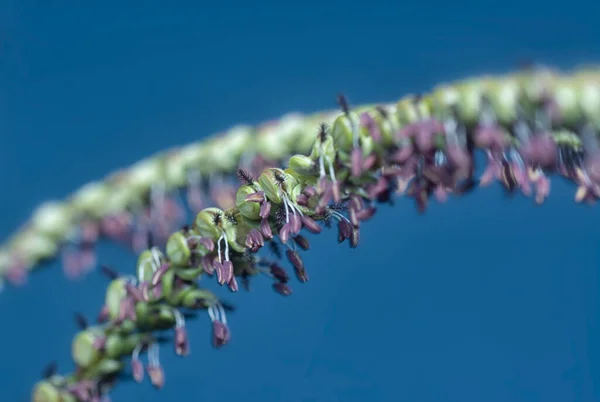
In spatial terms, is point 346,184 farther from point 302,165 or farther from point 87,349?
point 87,349

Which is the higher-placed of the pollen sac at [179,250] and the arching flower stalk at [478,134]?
the pollen sac at [179,250]

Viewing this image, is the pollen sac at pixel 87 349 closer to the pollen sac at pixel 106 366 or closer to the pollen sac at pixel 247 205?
the pollen sac at pixel 106 366

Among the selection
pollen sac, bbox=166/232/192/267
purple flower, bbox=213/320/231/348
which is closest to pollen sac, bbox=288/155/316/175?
pollen sac, bbox=166/232/192/267

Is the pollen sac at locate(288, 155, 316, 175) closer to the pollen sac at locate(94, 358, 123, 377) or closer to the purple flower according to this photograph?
the purple flower

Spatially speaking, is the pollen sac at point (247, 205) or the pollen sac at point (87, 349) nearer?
the pollen sac at point (247, 205)

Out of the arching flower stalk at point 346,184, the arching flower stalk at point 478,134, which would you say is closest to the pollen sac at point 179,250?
the arching flower stalk at point 346,184

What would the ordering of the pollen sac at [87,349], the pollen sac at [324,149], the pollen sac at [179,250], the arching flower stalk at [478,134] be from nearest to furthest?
the arching flower stalk at [478,134] < the pollen sac at [324,149] < the pollen sac at [179,250] < the pollen sac at [87,349]

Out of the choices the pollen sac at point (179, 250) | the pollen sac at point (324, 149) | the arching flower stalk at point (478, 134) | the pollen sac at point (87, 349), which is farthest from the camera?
the pollen sac at point (87, 349)

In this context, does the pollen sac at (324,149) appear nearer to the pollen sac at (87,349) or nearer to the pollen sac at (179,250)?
the pollen sac at (179,250)
